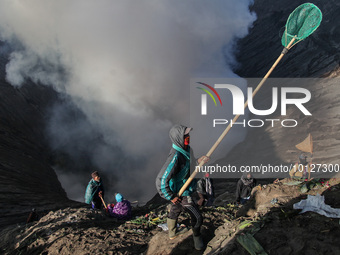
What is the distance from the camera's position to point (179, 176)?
136 inches

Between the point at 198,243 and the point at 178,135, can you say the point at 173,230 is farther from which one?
the point at 178,135

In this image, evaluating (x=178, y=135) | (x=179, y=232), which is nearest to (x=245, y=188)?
(x=179, y=232)

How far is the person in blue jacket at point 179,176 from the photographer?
3273 mm

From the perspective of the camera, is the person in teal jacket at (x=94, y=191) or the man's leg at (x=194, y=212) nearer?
the man's leg at (x=194, y=212)

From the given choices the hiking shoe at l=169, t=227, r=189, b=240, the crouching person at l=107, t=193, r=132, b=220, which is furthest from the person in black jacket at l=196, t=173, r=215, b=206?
the hiking shoe at l=169, t=227, r=189, b=240

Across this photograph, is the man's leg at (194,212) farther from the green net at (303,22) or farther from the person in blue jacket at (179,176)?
the green net at (303,22)

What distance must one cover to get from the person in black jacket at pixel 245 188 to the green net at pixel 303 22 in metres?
4.03

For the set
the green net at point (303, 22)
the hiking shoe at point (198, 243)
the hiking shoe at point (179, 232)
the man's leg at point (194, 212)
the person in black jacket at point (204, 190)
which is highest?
the green net at point (303, 22)

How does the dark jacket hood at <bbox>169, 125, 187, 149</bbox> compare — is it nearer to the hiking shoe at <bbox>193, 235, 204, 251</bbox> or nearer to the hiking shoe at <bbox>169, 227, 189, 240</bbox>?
the hiking shoe at <bbox>193, 235, 204, 251</bbox>

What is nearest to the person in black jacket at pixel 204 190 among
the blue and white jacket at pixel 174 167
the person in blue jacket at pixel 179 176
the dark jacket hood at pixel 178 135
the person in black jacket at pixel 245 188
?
the person in black jacket at pixel 245 188

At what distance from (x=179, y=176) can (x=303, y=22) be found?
11.0 ft

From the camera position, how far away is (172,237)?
3932 mm

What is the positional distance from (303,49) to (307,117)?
9326 mm

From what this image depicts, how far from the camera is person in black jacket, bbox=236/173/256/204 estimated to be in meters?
7.16
